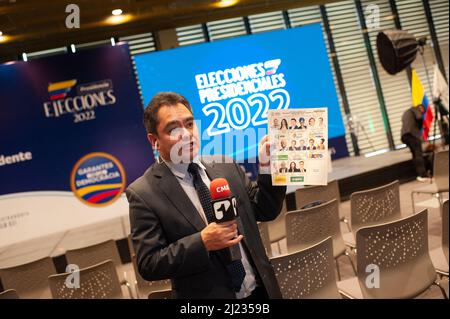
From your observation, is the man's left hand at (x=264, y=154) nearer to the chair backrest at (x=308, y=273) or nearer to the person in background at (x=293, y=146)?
the person in background at (x=293, y=146)

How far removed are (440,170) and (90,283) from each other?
12.3 ft

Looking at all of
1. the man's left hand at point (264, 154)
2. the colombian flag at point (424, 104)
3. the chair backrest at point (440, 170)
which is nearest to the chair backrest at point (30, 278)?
the man's left hand at point (264, 154)

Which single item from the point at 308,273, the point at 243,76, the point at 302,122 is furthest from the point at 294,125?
the point at 243,76

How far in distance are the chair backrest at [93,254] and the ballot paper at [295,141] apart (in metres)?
2.31

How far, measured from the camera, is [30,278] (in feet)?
11.4

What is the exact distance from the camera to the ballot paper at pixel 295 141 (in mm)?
1740

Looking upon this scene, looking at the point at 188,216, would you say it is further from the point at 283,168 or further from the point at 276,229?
the point at 276,229

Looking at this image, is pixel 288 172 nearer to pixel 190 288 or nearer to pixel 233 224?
pixel 233 224

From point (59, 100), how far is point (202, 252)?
1.97 m

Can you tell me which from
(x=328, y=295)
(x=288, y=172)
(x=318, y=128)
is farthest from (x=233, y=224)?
(x=328, y=295)

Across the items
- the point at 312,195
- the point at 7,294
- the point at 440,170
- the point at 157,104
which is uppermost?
the point at 157,104

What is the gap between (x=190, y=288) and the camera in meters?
1.76

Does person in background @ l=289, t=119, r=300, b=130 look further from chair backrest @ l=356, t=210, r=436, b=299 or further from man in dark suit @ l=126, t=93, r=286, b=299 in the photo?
chair backrest @ l=356, t=210, r=436, b=299

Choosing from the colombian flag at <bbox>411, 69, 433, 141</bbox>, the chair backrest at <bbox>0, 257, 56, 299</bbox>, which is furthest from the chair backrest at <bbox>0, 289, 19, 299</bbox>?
the colombian flag at <bbox>411, 69, 433, 141</bbox>
